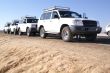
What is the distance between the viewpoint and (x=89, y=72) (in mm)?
8750

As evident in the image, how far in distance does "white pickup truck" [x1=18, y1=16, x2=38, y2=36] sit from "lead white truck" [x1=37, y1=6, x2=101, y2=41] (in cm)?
449

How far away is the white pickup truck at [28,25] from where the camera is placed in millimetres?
25087

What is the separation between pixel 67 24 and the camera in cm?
1656

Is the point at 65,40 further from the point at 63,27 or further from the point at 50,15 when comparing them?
the point at 50,15

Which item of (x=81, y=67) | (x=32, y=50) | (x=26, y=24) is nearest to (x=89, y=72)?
(x=81, y=67)

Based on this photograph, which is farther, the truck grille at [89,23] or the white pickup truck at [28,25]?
the white pickup truck at [28,25]

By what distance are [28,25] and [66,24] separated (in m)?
9.64

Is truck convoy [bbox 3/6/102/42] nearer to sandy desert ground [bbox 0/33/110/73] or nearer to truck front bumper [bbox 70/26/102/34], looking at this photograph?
truck front bumper [bbox 70/26/102/34]

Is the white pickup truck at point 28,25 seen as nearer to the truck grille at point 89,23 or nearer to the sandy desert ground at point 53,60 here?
the truck grille at point 89,23

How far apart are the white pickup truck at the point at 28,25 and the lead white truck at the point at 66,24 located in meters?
4.49

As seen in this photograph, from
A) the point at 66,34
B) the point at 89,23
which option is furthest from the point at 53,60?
the point at 89,23

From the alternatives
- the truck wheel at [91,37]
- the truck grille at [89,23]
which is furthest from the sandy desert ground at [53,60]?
the truck wheel at [91,37]

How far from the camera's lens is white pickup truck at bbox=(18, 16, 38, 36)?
2509 centimetres

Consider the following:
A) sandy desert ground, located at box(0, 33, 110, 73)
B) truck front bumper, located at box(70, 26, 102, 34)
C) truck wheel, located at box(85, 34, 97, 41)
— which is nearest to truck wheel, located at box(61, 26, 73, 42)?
truck front bumper, located at box(70, 26, 102, 34)
